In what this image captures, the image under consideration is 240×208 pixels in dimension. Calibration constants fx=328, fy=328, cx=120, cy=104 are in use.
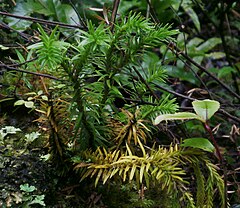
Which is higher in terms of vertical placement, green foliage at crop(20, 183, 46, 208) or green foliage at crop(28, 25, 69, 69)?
green foliage at crop(28, 25, 69, 69)

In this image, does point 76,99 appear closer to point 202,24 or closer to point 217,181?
point 217,181

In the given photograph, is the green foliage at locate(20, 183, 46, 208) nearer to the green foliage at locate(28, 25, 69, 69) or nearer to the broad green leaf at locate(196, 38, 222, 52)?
the green foliage at locate(28, 25, 69, 69)

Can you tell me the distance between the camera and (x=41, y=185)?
3.11 feet

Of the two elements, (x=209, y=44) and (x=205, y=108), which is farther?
(x=209, y=44)

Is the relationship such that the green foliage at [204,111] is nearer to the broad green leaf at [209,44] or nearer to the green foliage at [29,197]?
the green foliage at [29,197]

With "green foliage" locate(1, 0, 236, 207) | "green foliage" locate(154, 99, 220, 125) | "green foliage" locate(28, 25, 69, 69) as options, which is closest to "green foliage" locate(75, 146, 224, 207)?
"green foliage" locate(1, 0, 236, 207)

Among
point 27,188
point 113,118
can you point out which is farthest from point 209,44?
point 27,188

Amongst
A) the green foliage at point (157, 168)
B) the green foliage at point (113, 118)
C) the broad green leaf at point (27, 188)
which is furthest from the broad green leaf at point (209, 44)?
the broad green leaf at point (27, 188)

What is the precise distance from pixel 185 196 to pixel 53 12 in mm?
1280

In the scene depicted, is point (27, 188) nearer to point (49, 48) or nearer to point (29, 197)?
point (29, 197)

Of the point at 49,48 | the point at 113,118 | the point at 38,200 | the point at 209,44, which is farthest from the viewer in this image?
the point at 209,44

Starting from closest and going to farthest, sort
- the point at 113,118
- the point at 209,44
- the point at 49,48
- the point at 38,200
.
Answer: the point at 49,48
the point at 38,200
the point at 113,118
the point at 209,44

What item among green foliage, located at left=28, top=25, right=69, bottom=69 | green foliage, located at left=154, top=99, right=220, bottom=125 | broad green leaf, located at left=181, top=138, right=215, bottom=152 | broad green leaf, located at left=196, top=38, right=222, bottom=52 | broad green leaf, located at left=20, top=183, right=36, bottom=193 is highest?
green foliage, located at left=28, top=25, right=69, bottom=69

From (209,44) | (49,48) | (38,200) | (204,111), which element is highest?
(49,48)
